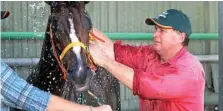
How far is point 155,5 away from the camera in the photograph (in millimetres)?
7461

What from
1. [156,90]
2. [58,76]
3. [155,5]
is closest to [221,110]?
[156,90]

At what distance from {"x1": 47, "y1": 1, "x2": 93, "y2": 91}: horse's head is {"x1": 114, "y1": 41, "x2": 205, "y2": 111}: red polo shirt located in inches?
21.9

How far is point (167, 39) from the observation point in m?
3.78

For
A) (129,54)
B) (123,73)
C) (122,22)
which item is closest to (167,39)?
(129,54)

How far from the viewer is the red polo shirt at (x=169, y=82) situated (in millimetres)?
3449

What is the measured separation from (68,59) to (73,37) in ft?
0.46

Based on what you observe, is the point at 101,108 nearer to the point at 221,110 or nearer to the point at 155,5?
the point at 221,110

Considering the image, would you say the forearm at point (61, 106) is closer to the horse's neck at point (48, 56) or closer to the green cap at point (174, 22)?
the horse's neck at point (48, 56)

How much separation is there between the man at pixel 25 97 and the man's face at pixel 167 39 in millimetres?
1214

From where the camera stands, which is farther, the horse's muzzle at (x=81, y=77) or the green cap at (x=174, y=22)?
the green cap at (x=174, y=22)

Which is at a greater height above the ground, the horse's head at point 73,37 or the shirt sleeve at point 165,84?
the horse's head at point 73,37

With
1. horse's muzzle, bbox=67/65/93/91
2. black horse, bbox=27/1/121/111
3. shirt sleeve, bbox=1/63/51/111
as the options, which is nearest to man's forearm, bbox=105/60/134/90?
black horse, bbox=27/1/121/111

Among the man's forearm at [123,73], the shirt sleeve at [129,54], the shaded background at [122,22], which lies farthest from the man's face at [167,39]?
the shaded background at [122,22]

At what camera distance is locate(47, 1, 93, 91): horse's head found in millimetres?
2898
